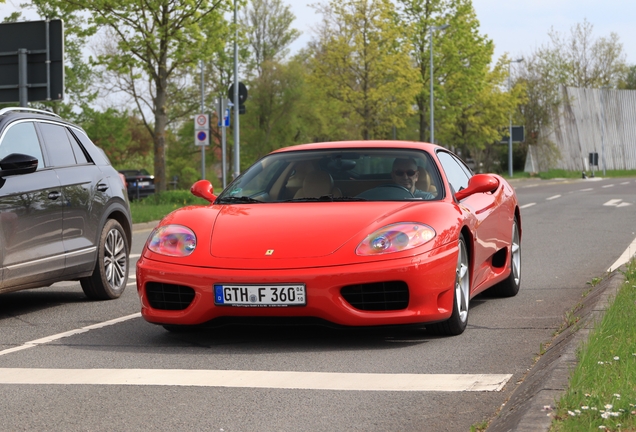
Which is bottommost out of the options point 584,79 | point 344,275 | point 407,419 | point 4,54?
point 407,419

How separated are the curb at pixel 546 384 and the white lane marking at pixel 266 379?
0.30m

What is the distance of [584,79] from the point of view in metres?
Result: 81.1

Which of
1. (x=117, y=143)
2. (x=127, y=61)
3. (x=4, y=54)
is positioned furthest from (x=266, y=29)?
(x=4, y=54)

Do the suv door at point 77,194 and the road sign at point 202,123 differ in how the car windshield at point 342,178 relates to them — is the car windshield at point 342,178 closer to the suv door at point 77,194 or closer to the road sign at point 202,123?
the suv door at point 77,194

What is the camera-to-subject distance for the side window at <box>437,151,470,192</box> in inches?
303

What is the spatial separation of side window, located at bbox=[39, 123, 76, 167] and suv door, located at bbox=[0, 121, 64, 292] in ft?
0.51

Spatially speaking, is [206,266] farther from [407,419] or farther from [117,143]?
[117,143]

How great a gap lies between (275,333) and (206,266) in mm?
886

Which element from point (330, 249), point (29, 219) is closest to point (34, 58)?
point (29, 219)

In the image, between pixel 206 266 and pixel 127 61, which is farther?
pixel 127 61

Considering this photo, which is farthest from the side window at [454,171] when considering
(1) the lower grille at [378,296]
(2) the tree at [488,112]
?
(2) the tree at [488,112]

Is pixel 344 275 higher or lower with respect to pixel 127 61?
lower

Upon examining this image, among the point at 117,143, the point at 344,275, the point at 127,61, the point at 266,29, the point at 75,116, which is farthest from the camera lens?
the point at 266,29

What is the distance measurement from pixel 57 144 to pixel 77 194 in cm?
47
